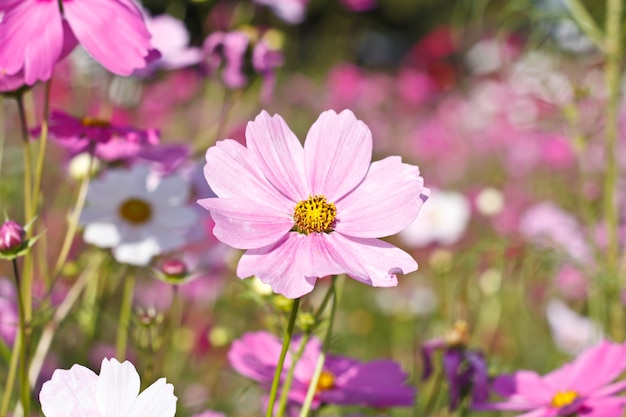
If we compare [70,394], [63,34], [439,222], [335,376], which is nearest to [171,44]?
[63,34]

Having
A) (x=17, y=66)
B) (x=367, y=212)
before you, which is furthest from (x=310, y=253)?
(x=17, y=66)

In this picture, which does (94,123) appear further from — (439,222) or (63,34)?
(439,222)

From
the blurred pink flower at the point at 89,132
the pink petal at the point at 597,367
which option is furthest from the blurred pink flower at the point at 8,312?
the pink petal at the point at 597,367

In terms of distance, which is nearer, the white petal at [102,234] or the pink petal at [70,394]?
the pink petal at [70,394]

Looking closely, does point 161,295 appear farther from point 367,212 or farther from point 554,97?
point 367,212

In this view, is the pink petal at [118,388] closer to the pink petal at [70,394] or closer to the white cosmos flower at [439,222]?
the pink petal at [70,394]
